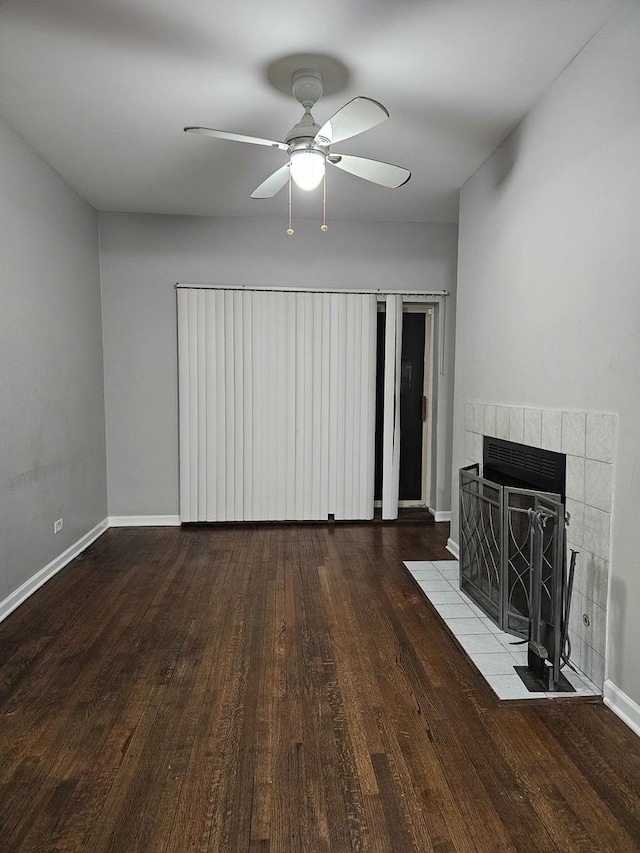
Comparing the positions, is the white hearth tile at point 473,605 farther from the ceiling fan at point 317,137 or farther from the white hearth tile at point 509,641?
the ceiling fan at point 317,137

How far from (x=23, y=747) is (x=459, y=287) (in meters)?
3.67

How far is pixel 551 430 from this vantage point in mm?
2658

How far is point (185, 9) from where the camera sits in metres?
2.11

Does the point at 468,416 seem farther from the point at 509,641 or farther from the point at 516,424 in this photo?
the point at 509,641

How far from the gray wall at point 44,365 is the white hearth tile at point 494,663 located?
2546 millimetres

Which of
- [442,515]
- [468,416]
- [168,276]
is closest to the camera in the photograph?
[468,416]

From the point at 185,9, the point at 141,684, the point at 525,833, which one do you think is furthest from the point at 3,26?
the point at 525,833

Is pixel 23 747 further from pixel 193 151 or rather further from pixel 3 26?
pixel 193 151

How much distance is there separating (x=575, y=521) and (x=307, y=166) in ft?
6.73

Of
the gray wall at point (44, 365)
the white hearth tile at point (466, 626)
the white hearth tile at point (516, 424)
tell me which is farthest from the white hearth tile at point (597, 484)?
the gray wall at point (44, 365)

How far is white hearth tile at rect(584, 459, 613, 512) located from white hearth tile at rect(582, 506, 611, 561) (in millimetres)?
34

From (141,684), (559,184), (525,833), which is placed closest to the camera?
(525,833)

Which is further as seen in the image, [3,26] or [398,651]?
[398,651]

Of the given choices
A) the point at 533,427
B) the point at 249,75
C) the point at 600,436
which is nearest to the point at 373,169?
the point at 249,75
